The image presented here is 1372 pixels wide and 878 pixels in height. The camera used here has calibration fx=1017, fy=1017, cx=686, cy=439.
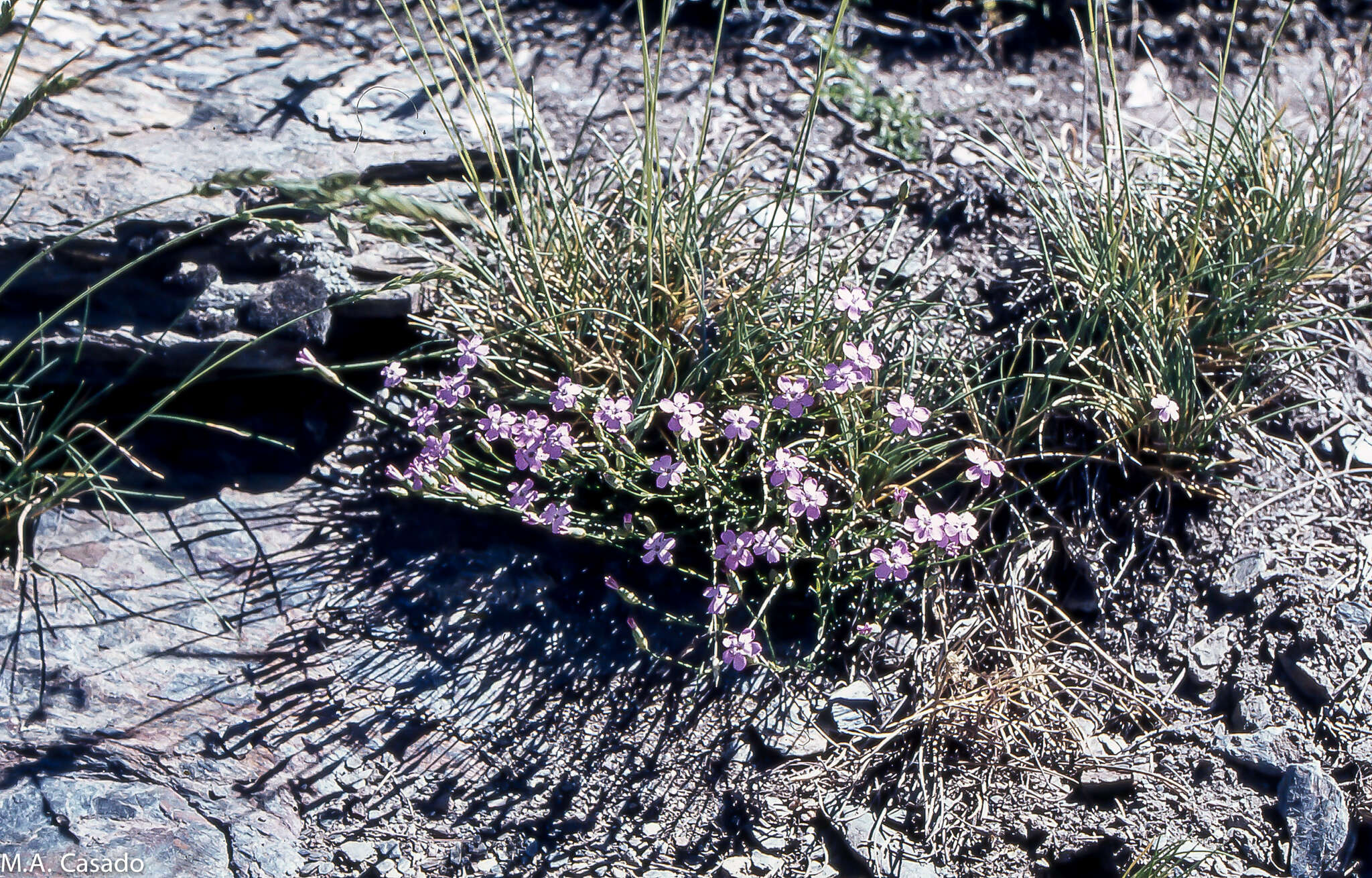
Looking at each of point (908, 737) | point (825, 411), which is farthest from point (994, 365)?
point (908, 737)

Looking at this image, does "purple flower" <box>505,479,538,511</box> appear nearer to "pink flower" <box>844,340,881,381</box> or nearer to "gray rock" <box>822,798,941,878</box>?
"pink flower" <box>844,340,881,381</box>

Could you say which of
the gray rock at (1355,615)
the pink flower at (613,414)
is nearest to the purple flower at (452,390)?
the pink flower at (613,414)

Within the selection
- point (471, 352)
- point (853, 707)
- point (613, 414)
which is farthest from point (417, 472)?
point (853, 707)

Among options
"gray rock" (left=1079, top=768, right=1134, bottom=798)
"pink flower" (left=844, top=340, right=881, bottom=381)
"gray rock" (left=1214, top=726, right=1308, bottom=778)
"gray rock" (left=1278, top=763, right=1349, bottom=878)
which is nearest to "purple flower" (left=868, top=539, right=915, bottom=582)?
"pink flower" (left=844, top=340, right=881, bottom=381)

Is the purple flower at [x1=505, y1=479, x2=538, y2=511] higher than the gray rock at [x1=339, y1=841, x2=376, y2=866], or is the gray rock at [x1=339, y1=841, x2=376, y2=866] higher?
the purple flower at [x1=505, y1=479, x2=538, y2=511]

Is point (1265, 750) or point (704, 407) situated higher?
point (704, 407)

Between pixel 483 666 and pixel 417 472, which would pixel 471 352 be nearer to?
pixel 417 472
